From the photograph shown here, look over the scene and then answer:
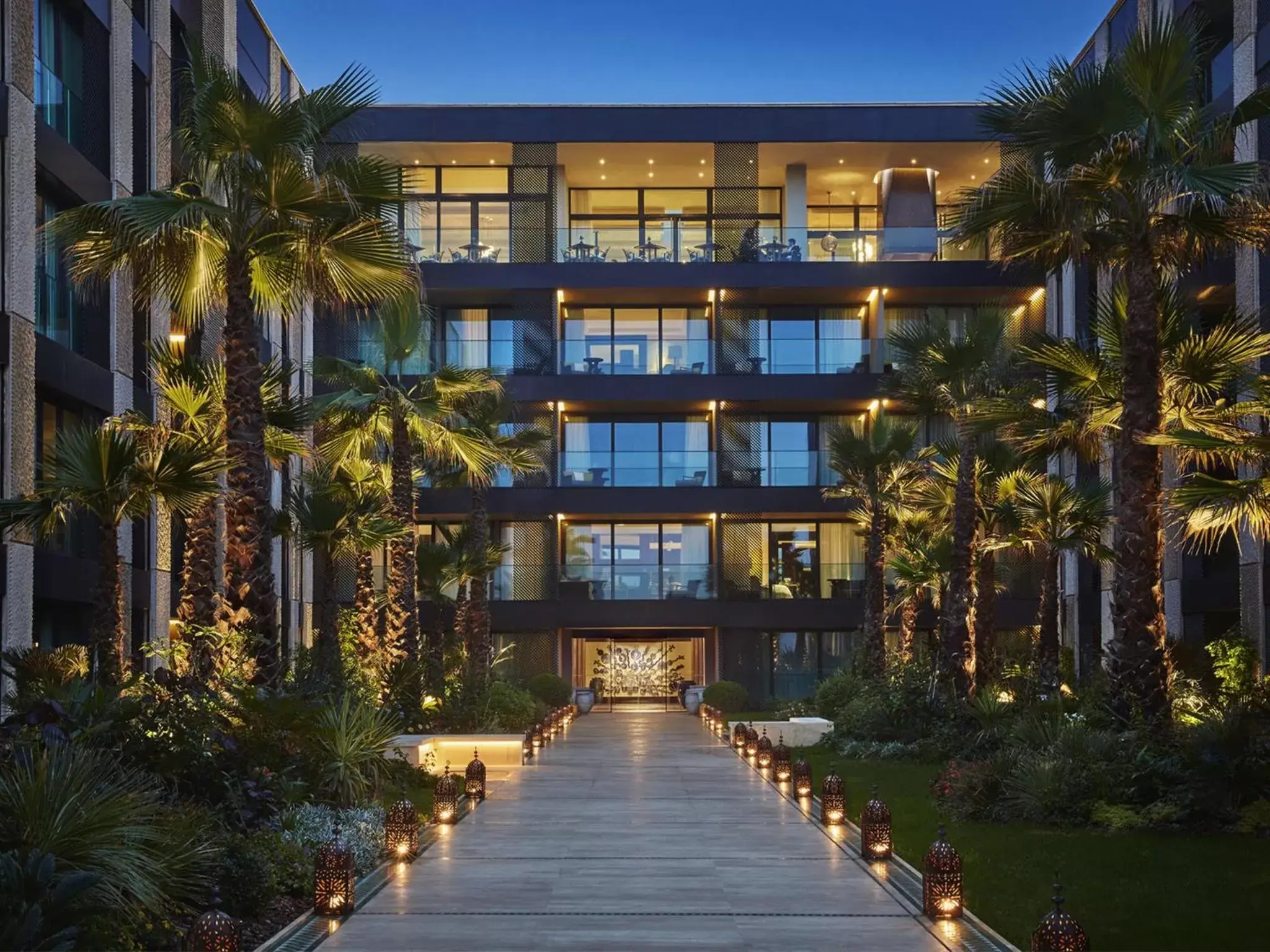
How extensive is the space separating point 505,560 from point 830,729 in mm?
17730

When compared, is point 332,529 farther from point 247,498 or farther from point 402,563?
point 247,498

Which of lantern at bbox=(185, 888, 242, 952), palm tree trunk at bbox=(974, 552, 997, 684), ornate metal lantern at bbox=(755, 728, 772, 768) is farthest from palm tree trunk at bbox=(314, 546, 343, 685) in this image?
lantern at bbox=(185, 888, 242, 952)

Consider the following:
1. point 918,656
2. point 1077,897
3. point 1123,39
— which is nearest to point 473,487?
point 918,656

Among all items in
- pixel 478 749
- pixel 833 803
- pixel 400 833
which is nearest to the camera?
pixel 400 833

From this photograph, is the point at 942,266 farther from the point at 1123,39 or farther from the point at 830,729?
the point at 830,729

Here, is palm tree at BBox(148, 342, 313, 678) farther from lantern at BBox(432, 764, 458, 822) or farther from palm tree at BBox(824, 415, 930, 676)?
palm tree at BBox(824, 415, 930, 676)

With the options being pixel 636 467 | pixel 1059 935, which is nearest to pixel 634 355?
pixel 636 467

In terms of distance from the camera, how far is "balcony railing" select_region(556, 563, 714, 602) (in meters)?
47.1

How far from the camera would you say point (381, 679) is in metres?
29.0

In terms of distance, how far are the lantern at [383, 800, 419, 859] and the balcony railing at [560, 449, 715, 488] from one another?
3176cm

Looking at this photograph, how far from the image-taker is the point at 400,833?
49.2 feet

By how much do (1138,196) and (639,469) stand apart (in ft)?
94.1

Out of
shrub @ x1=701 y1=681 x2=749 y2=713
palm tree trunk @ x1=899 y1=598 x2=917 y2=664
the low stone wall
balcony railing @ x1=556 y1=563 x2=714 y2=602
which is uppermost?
balcony railing @ x1=556 y1=563 x2=714 y2=602

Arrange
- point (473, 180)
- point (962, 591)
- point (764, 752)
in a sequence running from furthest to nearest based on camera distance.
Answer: point (473, 180)
point (962, 591)
point (764, 752)
